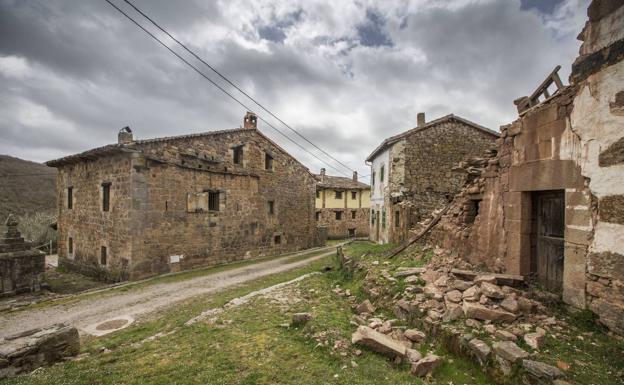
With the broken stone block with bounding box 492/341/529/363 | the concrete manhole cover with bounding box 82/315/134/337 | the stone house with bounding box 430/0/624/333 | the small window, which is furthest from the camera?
the small window

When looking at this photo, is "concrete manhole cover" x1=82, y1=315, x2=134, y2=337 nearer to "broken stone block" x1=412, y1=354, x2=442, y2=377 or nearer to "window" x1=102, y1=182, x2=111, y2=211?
"broken stone block" x1=412, y1=354, x2=442, y2=377

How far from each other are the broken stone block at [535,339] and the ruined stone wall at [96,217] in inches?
485

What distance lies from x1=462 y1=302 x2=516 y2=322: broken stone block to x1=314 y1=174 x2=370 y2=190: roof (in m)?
23.8

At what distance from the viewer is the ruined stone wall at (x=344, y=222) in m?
29.1

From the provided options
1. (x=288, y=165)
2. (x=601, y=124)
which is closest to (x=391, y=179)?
(x=288, y=165)

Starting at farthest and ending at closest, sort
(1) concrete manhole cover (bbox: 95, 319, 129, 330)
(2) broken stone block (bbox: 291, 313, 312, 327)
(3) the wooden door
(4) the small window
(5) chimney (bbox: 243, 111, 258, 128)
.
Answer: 1. (5) chimney (bbox: 243, 111, 258, 128)
2. (4) the small window
3. (1) concrete manhole cover (bbox: 95, 319, 129, 330)
4. (2) broken stone block (bbox: 291, 313, 312, 327)
5. (3) the wooden door

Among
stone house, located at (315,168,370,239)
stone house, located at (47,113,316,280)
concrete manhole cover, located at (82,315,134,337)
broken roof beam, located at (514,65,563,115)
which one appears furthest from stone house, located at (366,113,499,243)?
stone house, located at (315,168,370,239)

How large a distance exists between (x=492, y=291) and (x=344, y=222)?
83.5ft

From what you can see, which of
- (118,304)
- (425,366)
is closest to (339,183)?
(118,304)

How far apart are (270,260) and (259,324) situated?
9837mm

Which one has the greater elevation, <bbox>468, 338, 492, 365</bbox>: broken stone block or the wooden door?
the wooden door

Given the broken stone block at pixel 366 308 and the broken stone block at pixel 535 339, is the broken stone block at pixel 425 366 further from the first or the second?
the broken stone block at pixel 366 308

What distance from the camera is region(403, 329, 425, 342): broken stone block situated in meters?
4.47

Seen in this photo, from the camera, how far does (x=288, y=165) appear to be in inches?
729
